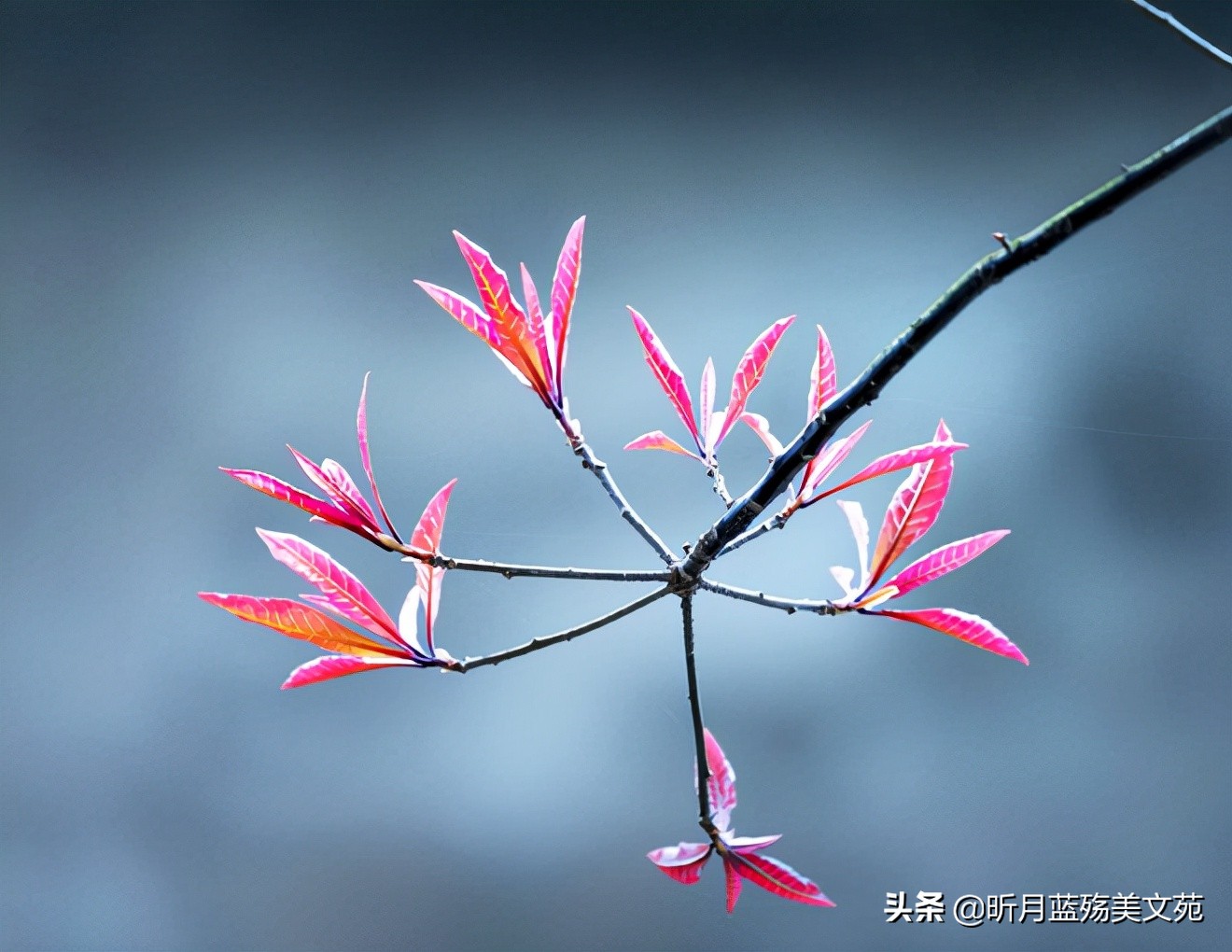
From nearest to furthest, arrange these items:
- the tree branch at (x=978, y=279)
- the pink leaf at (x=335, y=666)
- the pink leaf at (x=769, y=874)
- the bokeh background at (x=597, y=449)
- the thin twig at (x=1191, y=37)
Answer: the tree branch at (x=978, y=279), the thin twig at (x=1191, y=37), the pink leaf at (x=335, y=666), the pink leaf at (x=769, y=874), the bokeh background at (x=597, y=449)

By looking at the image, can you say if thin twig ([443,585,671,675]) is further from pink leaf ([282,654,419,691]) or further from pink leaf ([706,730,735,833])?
pink leaf ([706,730,735,833])

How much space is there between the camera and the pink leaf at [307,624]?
529 mm

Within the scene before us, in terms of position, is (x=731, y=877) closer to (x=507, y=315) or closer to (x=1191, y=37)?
(x=507, y=315)

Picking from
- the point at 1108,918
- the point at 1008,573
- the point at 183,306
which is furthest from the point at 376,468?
the point at 1108,918

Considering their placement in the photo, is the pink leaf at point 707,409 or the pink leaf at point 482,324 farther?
the pink leaf at point 707,409

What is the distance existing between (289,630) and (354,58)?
50.3 inches

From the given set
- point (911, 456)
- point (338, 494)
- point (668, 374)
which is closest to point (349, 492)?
point (338, 494)

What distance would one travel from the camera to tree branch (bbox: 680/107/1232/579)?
12.7 inches

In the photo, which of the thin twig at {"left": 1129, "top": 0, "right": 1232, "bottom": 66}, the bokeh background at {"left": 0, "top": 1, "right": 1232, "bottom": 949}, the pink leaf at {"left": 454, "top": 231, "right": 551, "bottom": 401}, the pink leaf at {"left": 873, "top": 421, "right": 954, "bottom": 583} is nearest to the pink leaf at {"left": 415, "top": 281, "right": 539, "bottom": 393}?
the pink leaf at {"left": 454, "top": 231, "right": 551, "bottom": 401}

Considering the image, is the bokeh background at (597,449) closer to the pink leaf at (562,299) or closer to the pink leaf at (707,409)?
the pink leaf at (707,409)

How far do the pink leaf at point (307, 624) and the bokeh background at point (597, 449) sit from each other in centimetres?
87

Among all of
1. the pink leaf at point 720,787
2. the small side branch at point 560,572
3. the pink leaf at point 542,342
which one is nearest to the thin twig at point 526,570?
the small side branch at point 560,572

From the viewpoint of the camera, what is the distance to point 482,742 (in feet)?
4.58

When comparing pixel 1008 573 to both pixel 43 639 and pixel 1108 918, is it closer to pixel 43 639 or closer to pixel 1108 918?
pixel 1108 918
